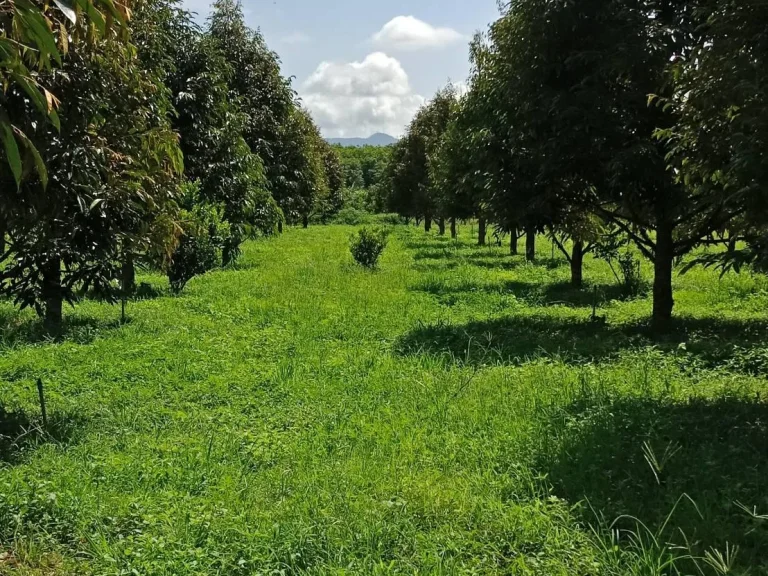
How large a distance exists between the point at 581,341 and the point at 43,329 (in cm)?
711

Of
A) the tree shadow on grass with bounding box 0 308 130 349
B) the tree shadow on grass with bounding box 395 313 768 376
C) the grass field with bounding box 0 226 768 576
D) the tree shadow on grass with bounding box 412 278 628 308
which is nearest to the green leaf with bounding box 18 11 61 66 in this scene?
the grass field with bounding box 0 226 768 576

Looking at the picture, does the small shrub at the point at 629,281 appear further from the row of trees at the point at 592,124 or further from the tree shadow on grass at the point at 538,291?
the row of trees at the point at 592,124

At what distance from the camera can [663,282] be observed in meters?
8.44

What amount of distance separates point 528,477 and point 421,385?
214cm

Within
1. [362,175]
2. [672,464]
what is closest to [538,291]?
[672,464]

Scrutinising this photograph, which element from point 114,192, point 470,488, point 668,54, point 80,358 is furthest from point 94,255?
point 668,54

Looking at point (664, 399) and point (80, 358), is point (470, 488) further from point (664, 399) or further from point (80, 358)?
point (80, 358)

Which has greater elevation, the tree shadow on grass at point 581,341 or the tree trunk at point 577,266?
the tree trunk at point 577,266

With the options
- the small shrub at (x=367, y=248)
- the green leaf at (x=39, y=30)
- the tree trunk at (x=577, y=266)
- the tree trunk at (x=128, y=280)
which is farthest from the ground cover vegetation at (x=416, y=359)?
the small shrub at (x=367, y=248)

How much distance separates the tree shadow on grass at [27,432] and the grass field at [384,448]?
24 millimetres

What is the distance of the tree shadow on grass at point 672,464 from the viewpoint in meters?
3.33

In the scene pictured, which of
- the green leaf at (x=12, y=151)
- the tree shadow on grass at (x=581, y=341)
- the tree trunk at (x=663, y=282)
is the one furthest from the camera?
the tree trunk at (x=663, y=282)

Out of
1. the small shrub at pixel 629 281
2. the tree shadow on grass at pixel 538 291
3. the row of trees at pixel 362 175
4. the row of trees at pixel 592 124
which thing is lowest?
the tree shadow on grass at pixel 538 291

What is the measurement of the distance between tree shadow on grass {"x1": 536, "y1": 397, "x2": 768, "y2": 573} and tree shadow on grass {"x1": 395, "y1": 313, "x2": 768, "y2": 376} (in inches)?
68.5
